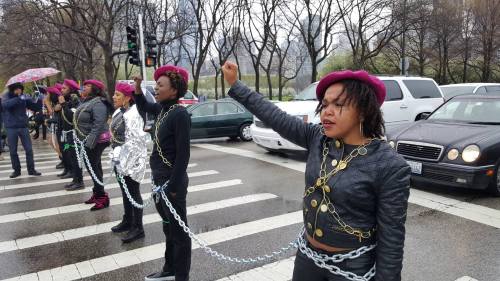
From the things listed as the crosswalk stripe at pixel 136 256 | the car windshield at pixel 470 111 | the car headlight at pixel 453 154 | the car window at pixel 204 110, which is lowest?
the crosswalk stripe at pixel 136 256

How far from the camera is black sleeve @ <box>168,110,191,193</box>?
3.41 m

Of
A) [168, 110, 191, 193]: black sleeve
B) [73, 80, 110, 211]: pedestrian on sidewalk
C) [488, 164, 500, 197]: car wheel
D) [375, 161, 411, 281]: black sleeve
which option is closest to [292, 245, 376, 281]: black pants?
[375, 161, 411, 281]: black sleeve

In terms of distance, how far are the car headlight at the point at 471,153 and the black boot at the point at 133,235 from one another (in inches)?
192

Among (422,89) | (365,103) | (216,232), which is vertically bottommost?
(216,232)

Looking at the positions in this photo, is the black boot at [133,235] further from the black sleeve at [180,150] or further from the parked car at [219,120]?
the parked car at [219,120]

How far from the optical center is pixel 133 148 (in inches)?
184

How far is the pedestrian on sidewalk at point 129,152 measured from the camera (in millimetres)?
4648

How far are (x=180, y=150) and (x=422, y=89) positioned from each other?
9898 millimetres

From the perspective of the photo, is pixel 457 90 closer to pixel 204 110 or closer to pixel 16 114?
pixel 204 110

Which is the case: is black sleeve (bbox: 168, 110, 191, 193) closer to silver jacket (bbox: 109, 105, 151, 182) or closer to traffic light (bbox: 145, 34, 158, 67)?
silver jacket (bbox: 109, 105, 151, 182)

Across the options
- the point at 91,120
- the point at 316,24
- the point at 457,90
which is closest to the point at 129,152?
the point at 91,120

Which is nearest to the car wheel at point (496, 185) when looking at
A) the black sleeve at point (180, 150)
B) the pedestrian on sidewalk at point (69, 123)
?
the black sleeve at point (180, 150)

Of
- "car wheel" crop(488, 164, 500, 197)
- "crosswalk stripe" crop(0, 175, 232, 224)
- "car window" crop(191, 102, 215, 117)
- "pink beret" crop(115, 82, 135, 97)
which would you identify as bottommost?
"crosswalk stripe" crop(0, 175, 232, 224)

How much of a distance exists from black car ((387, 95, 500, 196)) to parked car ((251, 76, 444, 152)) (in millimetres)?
2694
